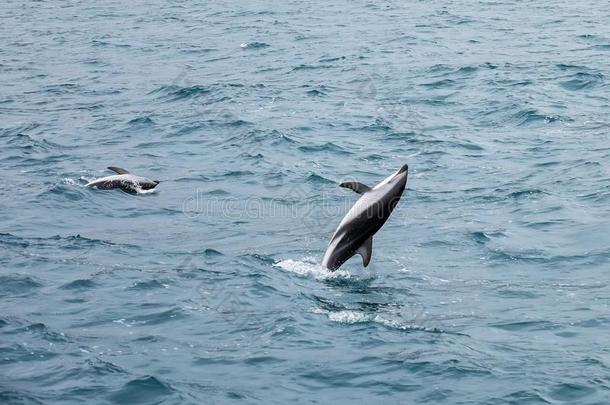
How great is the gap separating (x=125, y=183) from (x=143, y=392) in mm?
10843

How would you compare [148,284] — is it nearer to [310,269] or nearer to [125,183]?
[310,269]

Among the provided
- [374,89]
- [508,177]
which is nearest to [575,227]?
[508,177]

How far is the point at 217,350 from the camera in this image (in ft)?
50.1

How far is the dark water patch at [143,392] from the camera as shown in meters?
13.5

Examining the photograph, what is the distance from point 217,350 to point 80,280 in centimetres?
404

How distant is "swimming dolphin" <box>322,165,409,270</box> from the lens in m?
17.0

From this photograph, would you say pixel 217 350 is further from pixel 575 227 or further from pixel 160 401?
pixel 575 227

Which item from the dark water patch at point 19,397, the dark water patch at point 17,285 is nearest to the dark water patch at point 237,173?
the dark water patch at point 17,285

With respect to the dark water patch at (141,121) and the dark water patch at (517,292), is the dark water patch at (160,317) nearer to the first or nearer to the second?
the dark water patch at (517,292)

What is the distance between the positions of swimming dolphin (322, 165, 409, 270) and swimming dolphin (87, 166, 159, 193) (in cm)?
782

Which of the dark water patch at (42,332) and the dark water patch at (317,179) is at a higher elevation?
the dark water patch at (42,332)

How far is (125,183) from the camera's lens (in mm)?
23969

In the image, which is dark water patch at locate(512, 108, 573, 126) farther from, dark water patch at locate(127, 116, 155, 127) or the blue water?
dark water patch at locate(127, 116, 155, 127)

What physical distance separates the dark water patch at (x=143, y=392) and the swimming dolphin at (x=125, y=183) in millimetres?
10382
